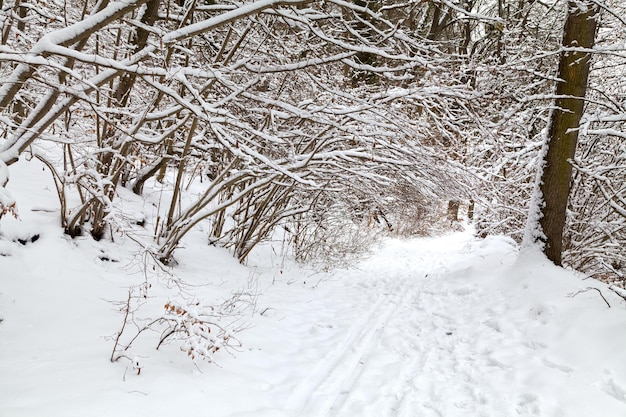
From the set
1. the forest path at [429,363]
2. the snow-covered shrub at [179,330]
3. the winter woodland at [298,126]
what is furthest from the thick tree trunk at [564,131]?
the snow-covered shrub at [179,330]

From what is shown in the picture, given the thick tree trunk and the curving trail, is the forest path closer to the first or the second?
the curving trail

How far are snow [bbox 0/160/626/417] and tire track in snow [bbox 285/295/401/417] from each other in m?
0.02

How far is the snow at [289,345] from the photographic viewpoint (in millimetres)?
2902

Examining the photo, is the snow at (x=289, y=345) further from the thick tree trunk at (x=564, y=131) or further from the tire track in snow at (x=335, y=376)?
the thick tree trunk at (x=564, y=131)

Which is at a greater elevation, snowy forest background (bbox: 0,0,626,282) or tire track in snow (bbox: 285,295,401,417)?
snowy forest background (bbox: 0,0,626,282)

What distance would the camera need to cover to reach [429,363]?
4.17 m

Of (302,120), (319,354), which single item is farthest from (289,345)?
(302,120)

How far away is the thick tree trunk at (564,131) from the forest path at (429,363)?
141 cm

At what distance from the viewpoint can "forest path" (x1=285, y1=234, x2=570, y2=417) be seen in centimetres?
328

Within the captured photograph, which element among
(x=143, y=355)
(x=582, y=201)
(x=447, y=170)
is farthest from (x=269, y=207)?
(x=582, y=201)

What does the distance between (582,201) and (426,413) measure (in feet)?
20.5

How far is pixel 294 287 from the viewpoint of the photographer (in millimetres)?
7285

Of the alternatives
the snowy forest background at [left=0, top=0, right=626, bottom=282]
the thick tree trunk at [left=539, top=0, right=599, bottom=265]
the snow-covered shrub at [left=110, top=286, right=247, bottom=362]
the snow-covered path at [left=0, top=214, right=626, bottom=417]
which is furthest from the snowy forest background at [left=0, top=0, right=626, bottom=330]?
the snow-covered path at [left=0, top=214, right=626, bottom=417]

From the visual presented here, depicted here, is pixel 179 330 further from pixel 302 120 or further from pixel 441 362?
pixel 302 120
